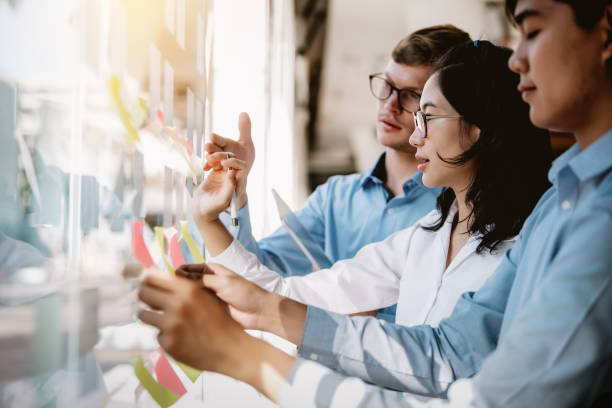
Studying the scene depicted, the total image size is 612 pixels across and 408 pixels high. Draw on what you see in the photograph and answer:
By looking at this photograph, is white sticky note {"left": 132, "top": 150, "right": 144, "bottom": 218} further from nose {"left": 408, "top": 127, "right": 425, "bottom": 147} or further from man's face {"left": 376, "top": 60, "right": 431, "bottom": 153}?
man's face {"left": 376, "top": 60, "right": 431, "bottom": 153}

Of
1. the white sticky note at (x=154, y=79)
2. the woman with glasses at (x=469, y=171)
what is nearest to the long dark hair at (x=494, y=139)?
the woman with glasses at (x=469, y=171)

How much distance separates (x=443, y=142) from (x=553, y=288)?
59cm

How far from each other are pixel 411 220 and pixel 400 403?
0.99 m

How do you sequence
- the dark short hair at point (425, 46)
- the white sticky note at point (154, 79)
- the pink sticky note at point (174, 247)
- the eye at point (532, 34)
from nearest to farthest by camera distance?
the eye at point (532, 34) < the white sticky note at point (154, 79) < the pink sticky note at point (174, 247) < the dark short hair at point (425, 46)

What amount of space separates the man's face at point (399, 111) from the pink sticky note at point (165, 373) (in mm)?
1014

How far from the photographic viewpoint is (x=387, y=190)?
1.67m

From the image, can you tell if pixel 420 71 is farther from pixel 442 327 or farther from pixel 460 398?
pixel 460 398

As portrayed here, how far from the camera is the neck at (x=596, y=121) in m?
0.63

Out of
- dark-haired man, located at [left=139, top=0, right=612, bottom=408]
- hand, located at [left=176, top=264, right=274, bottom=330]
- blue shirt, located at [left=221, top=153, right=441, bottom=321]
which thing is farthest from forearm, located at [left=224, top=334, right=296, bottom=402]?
blue shirt, located at [left=221, top=153, right=441, bottom=321]

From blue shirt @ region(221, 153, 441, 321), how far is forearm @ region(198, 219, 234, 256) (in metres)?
0.31

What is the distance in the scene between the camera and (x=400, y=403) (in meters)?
0.65

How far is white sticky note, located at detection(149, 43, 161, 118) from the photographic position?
0.76m

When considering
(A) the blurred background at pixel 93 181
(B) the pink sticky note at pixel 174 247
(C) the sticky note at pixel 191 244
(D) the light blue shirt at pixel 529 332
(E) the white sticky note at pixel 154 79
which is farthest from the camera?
(C) the sticky note at pixel 191 244

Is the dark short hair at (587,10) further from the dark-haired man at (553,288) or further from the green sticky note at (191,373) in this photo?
the green sticky note at (191,373)
